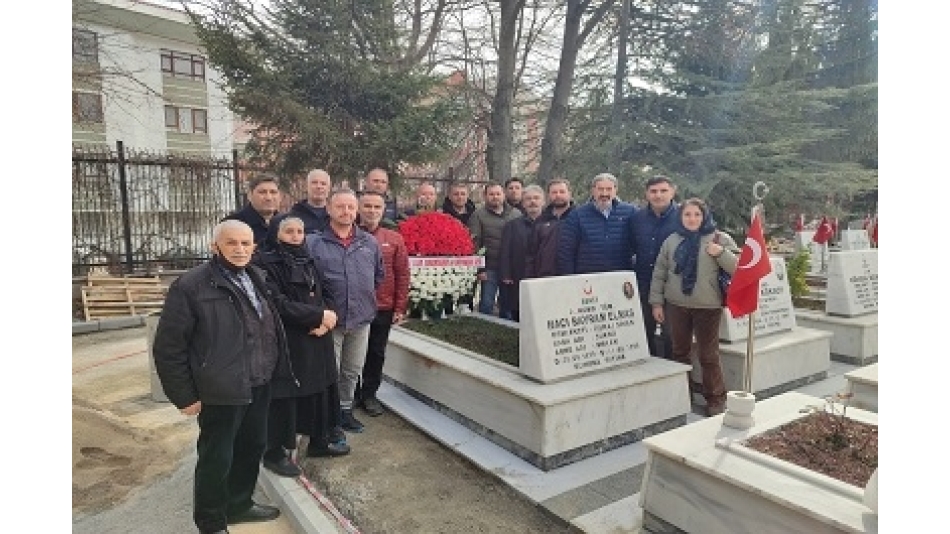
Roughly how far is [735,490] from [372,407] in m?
2.84

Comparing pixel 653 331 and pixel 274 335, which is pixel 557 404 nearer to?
pixel 274 335

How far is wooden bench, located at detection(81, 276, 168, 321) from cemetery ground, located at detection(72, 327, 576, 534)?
4.46 meters

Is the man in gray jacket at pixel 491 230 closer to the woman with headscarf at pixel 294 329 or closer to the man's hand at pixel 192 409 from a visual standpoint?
the woman with headscarf at pixel 294 329

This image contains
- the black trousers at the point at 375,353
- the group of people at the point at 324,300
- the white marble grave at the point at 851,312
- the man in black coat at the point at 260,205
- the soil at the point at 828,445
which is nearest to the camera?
the soil at the point at 828,445

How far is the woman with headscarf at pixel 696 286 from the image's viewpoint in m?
4.18

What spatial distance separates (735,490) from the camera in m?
2.47

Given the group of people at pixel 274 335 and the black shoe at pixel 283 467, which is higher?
the group of people at pixel 274 335

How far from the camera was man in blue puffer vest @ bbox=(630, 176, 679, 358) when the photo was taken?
15.2ft

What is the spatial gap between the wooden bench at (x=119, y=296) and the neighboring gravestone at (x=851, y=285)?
8923mm

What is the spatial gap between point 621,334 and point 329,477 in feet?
7.05

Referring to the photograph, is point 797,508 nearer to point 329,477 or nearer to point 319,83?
point 329,477

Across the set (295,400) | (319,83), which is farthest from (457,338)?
(319,83)

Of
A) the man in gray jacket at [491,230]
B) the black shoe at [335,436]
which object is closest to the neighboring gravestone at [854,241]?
the man in gray jacket at [491,230]

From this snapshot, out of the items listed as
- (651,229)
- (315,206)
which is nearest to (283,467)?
(315,206)
